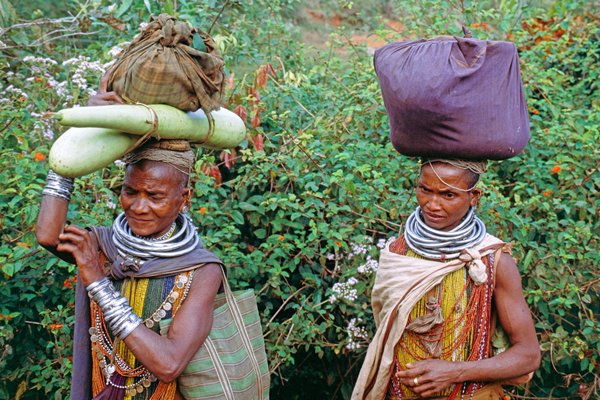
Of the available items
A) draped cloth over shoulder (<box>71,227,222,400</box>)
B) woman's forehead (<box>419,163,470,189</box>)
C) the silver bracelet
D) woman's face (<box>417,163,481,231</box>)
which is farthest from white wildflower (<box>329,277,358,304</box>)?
the silver bracelet

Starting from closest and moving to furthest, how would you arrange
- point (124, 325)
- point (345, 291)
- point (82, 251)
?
point (124, 325) < point (82, 251) < point (345, 291)

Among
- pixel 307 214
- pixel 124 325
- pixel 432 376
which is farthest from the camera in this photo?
pixel 307 214

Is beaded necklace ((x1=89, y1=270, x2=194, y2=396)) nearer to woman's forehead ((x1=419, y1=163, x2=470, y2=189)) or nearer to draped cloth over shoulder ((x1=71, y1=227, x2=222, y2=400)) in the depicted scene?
draped cloth over shoulder ((x1=71, y1=227, x2=222, y2=400))

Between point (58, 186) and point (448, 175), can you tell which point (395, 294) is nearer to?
point (448, 175)

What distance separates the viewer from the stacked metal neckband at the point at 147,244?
307 centimetres

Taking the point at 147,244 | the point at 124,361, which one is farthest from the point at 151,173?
the point at 124,361

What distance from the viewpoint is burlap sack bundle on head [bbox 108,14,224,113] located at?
286 cm

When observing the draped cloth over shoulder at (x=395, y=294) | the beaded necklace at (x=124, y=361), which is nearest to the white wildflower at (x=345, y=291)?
the draped cloth over shoulder at (x=395, y=294)

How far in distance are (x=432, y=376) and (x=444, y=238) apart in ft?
1.86

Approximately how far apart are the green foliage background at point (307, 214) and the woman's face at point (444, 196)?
1.16m

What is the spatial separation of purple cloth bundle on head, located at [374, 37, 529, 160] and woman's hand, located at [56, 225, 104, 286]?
1341mm

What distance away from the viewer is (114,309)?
9.32ft

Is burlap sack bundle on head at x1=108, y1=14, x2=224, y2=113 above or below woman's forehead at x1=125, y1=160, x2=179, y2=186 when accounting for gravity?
above

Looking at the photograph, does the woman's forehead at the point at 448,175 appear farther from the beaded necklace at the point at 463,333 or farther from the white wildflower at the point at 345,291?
the white wildflower at the point at 345,291
